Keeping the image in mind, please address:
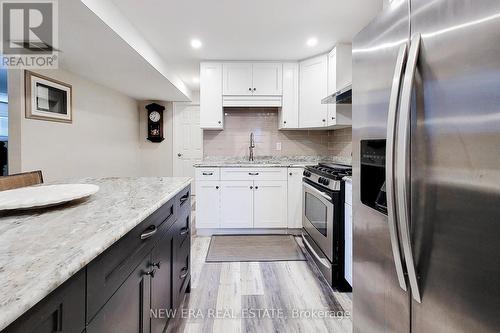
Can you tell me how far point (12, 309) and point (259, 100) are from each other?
334 cm

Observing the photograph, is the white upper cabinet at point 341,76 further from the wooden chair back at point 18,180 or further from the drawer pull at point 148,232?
the wooden chair back at point 18,180

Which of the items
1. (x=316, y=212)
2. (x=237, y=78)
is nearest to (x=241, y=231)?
(x=316, y=212)

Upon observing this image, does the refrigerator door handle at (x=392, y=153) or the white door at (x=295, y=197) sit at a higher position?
the refrigerator door handle at (x=392, y=153)

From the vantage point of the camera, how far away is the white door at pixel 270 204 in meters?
3.22

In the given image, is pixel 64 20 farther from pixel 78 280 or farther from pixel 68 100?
pixel 78 280

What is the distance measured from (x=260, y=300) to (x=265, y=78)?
109 inches

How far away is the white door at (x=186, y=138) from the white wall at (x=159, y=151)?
116mm

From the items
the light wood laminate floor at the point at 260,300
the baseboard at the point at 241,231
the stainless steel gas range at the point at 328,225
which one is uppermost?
the stainless steel gas range at the point at 328,225

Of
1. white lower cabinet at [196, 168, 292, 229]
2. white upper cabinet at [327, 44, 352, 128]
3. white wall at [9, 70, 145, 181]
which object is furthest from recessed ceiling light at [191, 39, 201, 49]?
white wall at [9, 70, 145, 181]

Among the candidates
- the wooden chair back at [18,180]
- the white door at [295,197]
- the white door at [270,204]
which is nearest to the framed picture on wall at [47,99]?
the wooden chair back at [18,180]

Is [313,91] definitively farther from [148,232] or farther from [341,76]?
[148,232]

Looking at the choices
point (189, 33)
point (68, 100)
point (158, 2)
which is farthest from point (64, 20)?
point (68, 100)

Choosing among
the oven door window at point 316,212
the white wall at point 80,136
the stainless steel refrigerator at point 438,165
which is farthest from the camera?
the white wall at point 80,136

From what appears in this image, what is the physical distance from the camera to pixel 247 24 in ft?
8.16
